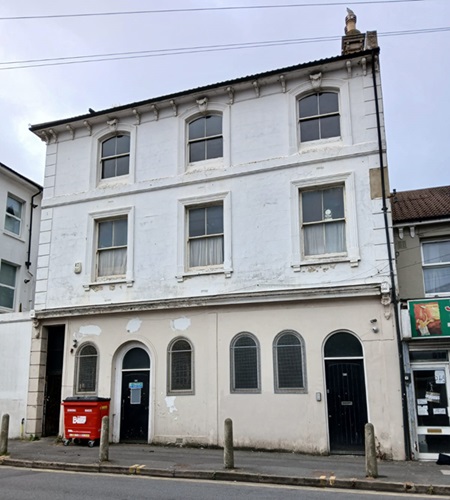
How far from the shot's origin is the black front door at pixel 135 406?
14.3 m

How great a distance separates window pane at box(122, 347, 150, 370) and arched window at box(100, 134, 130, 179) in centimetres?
573

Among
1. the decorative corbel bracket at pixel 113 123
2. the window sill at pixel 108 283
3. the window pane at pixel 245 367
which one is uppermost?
the decorative corbel bracket at pixel 113 123

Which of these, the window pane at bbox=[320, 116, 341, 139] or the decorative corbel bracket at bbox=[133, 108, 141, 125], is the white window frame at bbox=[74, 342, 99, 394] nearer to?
the decorative corbel bracket at bbox=[133, 108, 141, 125]

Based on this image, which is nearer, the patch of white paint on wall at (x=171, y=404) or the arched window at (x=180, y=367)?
the patch of white paint on wall at (x=171, y=404)

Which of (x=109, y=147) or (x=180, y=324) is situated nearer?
(x=180, y=324)

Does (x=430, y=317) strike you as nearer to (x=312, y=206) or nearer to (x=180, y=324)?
(x=312, y=206)

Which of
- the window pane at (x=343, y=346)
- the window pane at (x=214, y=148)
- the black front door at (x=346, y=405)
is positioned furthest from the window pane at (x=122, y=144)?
the black front door at (x=346, y=405)

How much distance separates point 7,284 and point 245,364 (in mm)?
11617

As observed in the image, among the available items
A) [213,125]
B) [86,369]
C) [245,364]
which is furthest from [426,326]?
[86,369]

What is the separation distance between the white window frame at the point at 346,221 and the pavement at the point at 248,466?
15.7 ft

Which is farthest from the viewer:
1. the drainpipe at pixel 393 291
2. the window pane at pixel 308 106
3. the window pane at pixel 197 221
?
the window pane at pixel 197 221

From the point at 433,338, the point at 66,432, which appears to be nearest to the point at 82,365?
the point at 66,432

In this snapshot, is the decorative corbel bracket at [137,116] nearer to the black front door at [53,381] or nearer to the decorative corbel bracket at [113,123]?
the decorative corbel bracket at [113,123]

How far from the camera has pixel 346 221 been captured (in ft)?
44.1
